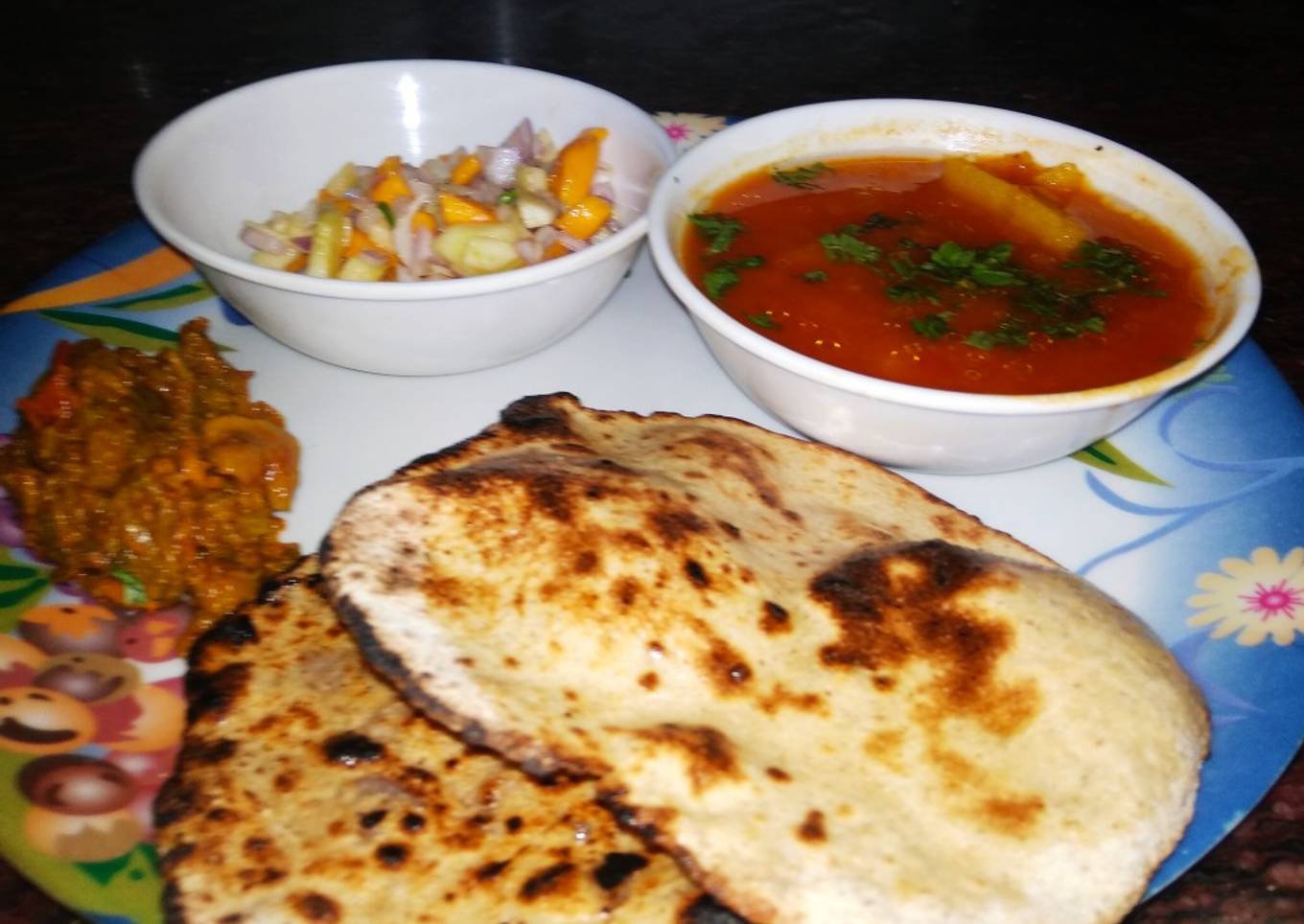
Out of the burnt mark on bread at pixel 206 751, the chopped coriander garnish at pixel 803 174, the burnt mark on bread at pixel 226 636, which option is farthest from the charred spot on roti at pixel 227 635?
the chopped coriander garnish at pixel 803 174

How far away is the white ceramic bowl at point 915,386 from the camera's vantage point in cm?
286

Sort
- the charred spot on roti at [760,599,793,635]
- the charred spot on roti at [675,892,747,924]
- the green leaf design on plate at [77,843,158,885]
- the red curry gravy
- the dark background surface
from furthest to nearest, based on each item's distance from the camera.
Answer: the dark background surface < the red curry gravy < the charred spot on roti at [760,599,793,635] < the green leaf design on plate at [77,843,158,885] < the charred spot on roti at [675,892,747,924]

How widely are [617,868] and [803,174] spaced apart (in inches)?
96.0

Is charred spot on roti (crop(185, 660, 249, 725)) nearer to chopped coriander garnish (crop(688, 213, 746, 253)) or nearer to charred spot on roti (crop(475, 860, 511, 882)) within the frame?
charred spot on roti (crop(475, 860, 511, 882))

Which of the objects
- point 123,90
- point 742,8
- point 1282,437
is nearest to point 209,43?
point 123,90

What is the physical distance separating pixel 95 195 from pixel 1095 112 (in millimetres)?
5162

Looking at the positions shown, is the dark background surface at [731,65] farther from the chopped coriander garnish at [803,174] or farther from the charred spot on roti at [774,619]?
the charred spot on roti at [774,619]

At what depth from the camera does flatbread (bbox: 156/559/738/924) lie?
6.72 feet

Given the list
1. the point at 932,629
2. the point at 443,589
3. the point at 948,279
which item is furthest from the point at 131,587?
the point at 948,279

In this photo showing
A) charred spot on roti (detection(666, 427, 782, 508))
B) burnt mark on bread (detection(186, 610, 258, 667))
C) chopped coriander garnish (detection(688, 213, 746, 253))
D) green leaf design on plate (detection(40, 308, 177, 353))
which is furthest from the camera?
green leaf design on plate (detection(40, 308, 177, 353))

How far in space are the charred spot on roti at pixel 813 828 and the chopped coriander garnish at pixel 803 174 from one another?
227 cm

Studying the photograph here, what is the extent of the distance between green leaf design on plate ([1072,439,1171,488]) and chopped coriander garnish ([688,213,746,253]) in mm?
1199

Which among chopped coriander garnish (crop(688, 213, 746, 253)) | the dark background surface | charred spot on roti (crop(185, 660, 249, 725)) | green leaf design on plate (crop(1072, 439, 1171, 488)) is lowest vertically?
the dark background surface

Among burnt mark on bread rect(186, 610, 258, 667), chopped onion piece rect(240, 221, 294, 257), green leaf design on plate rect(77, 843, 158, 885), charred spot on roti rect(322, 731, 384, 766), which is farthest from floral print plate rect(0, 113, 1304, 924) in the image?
charred spot on roti rect(322, 731, 384, 766)
